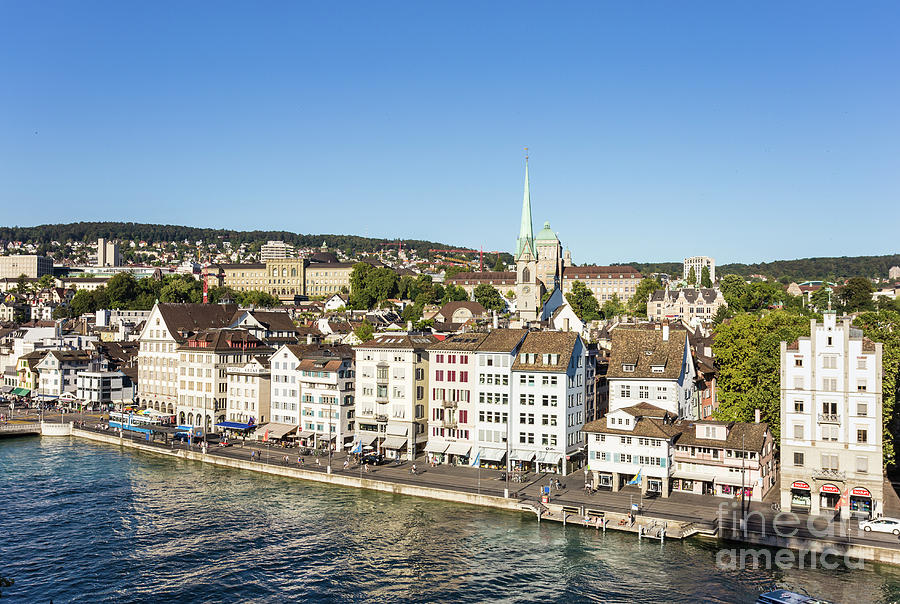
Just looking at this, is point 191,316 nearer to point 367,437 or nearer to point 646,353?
point 367,437

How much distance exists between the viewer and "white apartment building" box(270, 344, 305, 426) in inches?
3442

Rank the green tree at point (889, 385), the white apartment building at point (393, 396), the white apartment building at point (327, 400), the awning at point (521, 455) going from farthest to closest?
the white apartment building at point (327, 400), the white apartment building at point (393, 396), the awning at point (521, 455), the green tree at point (889, 385)

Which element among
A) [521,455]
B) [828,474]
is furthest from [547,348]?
[828,474]

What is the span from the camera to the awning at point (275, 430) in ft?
282

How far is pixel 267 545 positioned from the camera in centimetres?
5384

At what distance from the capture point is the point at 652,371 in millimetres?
69812

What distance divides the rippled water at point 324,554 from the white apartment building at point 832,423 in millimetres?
8516

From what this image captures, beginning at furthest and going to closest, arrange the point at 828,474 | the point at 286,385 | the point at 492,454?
the point at 286,385
the point at 492,454
the point at 828,474

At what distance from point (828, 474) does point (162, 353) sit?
283ft

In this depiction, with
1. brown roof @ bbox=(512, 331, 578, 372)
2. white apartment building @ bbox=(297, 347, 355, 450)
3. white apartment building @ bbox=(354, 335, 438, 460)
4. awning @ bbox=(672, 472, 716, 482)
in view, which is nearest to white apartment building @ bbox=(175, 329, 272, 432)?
white apartment building @ bbox=(297, 347, 355, 450)

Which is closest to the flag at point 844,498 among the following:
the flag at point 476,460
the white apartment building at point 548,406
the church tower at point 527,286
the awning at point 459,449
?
the white apartment building at point 548,406

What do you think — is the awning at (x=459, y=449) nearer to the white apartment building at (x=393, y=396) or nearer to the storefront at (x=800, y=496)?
the white apartment building at (x=393, y=396)

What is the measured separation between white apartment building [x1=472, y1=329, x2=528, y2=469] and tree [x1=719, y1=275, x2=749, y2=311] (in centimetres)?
12885

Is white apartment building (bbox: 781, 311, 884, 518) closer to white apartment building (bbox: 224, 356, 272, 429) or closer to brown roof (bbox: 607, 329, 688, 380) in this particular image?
brown roof (bbox: 607, 329, 688, 380)
